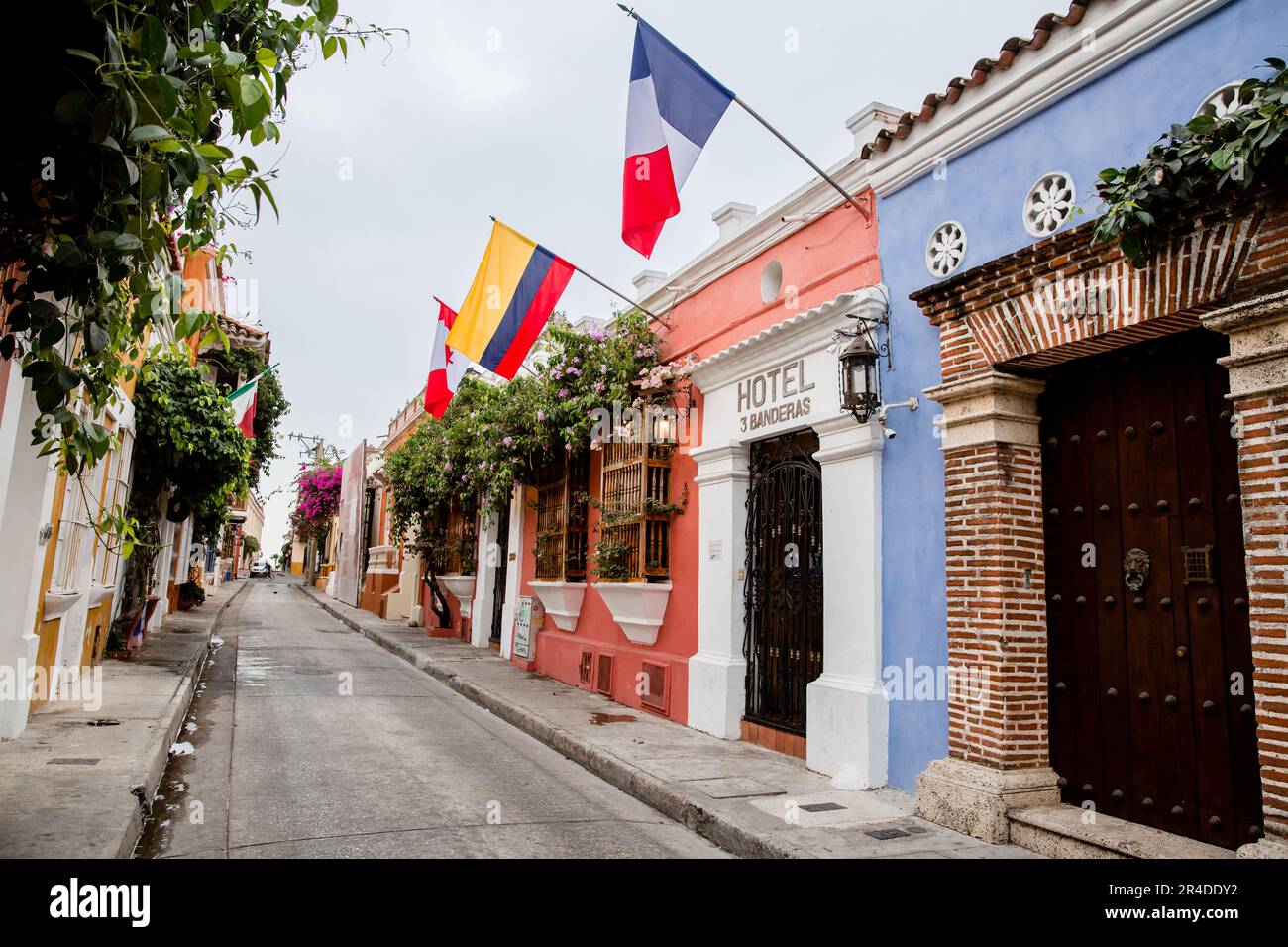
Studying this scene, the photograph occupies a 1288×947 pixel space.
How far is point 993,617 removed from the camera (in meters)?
5.21

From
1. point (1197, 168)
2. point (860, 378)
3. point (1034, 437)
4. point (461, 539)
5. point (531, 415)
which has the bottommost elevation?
point (461, 539)

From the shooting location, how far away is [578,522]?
39.8ft

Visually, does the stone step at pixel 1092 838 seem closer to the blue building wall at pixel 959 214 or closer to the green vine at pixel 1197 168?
the blue building wall at pixel 959 214

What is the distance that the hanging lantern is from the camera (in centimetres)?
629

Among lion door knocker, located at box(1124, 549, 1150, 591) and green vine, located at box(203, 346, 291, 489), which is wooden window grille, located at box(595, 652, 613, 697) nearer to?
lion door knocker, located at box(1124, 549, 1150, 591)

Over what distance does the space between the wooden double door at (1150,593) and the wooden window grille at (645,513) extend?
4.67 m

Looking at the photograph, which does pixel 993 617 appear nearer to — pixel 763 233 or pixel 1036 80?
pixel 1036 80

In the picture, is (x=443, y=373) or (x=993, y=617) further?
(x=443, y=373)

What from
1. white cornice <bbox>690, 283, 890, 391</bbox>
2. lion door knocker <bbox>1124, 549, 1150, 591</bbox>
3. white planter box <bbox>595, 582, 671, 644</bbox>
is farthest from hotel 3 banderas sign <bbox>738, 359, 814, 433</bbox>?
lion door knocker <bbox>1124, 549, 1150, 591</bbox>

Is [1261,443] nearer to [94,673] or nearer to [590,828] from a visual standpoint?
[590,828]

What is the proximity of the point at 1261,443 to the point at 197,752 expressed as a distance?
7940mm

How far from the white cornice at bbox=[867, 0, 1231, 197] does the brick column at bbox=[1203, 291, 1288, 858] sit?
6.06 ft

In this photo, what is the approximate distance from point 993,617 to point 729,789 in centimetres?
225

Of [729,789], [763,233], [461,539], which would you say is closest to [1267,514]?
[729,789]
